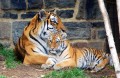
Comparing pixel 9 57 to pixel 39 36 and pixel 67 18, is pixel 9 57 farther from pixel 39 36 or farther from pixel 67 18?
pixel 67 18

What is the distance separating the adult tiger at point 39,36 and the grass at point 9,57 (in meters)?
0.17

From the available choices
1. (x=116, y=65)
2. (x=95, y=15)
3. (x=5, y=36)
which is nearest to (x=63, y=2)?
(x=95, y=15)

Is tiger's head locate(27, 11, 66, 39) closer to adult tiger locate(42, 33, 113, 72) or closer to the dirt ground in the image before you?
adult tiger locate(42, 33, 113, 72)

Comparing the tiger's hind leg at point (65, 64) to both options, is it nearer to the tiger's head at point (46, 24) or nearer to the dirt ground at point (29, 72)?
the dirt ground at point (29, 72)

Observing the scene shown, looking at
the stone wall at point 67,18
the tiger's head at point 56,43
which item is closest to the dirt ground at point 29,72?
the tiger's head at point 56,43

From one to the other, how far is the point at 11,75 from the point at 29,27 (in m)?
0.95

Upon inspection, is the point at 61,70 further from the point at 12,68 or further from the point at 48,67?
the point at 12,68

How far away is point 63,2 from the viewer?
6691 millimetres

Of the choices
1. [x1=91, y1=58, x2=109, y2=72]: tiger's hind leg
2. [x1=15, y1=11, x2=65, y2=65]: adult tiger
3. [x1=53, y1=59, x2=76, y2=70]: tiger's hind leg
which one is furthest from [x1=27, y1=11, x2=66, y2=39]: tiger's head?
[x1=91, y1=58, x2=109, y2=72]: tiger's hind leg

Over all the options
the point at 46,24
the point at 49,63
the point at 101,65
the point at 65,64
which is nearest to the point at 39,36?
the point at 46,24

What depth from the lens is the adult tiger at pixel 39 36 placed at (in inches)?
238

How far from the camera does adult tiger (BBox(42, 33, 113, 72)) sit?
19.4 feet

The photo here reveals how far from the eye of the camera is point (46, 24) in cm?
611

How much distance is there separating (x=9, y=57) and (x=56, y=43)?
0.89 meters
